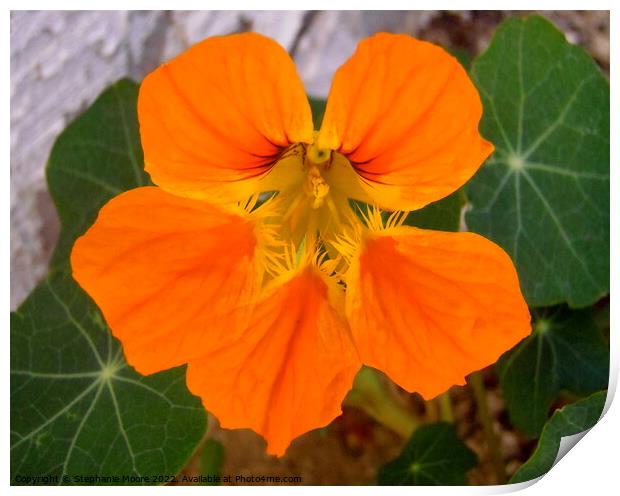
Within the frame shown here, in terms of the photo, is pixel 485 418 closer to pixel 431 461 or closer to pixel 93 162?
pixel 431 461

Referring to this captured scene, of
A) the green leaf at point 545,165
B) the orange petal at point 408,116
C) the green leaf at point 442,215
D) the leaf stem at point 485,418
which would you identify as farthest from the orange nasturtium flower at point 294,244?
the leaf stem at point 485,418

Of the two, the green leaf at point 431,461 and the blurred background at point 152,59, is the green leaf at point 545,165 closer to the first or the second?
the blurred background at point 152,59

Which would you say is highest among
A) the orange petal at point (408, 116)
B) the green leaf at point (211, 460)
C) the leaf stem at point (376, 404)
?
the orange petal at point (408, 116)

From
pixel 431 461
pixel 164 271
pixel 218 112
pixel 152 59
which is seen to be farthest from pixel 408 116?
pixel 431 461

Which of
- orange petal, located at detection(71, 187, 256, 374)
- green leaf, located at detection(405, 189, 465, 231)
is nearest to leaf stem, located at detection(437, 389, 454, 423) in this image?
green leaf, located at detection(405, 189, 465, 231)

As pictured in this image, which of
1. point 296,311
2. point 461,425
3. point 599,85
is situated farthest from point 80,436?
point 599,85

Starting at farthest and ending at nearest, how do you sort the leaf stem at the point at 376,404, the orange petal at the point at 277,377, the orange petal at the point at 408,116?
the leaf stem at the point at 376,404 → the orange petal at the point at 277,377 → the orange petal at the point at 408,116
